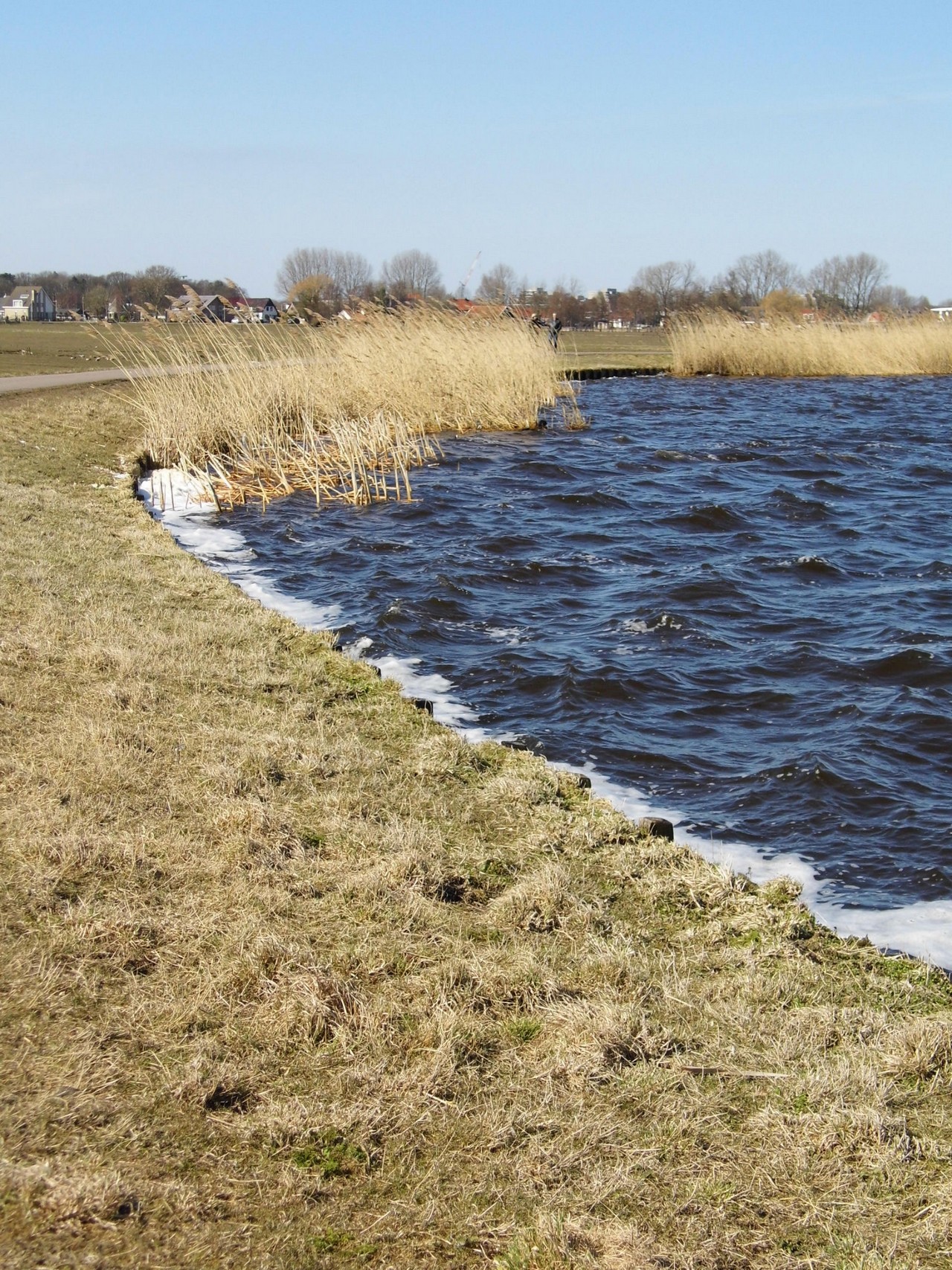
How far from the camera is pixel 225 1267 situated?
231 cm

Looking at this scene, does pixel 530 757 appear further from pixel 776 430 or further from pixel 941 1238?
pixel 776 430

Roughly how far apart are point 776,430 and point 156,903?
19.3 metres

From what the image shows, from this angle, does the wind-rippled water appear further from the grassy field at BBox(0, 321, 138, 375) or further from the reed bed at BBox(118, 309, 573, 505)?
the grassy field at BBox(0, 321, 138, 375)

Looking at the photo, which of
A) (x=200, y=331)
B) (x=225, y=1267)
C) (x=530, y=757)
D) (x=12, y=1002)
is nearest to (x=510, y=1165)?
(x=225, y=1267)

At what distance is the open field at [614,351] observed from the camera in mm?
34531

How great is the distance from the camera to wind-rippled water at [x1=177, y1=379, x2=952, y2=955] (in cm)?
583

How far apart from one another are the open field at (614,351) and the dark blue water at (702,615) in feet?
29.1

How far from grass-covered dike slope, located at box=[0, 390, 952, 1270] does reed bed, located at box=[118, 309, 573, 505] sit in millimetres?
9812

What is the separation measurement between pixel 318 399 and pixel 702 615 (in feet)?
28.4

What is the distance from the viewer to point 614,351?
142ft

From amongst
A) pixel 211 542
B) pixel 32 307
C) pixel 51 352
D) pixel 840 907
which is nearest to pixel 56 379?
pixel 51 352

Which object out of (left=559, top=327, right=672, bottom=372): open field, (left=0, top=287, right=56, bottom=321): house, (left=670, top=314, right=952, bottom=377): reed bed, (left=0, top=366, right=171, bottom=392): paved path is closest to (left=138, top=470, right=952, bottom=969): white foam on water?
(left=0, top=366, right=171, bottom=392): paved path

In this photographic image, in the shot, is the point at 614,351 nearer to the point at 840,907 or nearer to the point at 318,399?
the point at 318,399

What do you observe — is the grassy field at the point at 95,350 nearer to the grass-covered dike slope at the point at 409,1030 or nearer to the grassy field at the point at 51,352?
the grassy field at the point at 51,352
